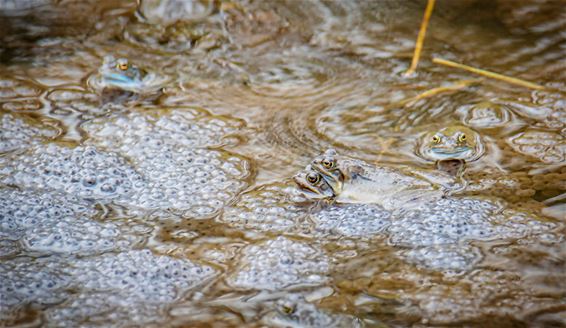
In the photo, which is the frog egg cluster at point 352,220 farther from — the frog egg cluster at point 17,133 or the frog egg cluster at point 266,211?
the frog egg cluster at point 17,133

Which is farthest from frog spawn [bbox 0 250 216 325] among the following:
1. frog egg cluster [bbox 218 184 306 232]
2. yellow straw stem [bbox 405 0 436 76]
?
yellow straw stem [bbox 405 0 436 76]

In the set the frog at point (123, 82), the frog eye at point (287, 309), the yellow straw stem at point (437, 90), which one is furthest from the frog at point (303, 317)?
the frog at point (123, 82)

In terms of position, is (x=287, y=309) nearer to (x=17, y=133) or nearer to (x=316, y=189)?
(x=316, y=189)

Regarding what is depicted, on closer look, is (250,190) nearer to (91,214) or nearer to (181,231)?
(181,231)

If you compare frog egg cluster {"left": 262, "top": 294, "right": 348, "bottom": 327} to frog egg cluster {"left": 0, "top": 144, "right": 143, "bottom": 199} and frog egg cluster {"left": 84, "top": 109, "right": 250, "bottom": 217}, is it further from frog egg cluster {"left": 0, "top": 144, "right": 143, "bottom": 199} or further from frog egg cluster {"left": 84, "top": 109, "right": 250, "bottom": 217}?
frog egg cluster {"left": 0, "top": 144, "right": 143, "bottom": 199}

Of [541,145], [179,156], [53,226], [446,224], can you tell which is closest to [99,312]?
[53,226]
